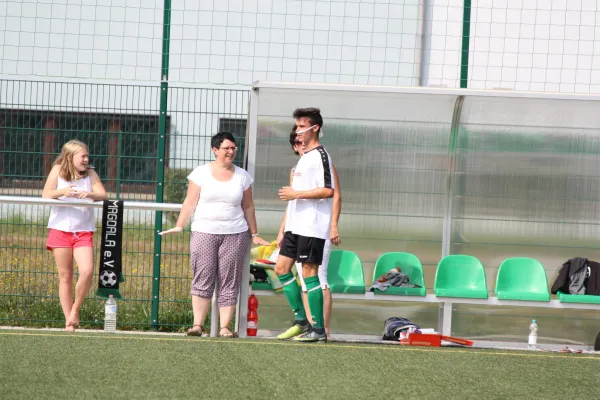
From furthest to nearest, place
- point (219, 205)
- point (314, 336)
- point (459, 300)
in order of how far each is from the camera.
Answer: point (459, 300) < point (219, 205) < point (314, 336)

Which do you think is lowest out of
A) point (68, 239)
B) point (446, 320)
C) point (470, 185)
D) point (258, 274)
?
point (446, 320)

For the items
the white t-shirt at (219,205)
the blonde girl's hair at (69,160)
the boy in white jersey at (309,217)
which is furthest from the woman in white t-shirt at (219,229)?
the blonde girl's hair at (69,160)

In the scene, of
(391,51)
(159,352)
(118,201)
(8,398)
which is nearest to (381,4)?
(391,51)

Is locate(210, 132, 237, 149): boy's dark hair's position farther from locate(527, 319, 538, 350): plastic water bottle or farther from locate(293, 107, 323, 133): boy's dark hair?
locate(527, 319, 538, 350): plastic water bottle

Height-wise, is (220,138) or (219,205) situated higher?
(220,138)

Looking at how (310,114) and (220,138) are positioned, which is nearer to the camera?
(310,114)

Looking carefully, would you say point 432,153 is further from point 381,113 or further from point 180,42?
point 180,42

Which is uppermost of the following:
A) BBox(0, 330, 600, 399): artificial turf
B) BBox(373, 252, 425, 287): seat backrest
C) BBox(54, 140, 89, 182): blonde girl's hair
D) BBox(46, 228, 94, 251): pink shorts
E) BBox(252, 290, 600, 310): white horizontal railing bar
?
BBox(54, 140, 89, 182): blonde girl's hair

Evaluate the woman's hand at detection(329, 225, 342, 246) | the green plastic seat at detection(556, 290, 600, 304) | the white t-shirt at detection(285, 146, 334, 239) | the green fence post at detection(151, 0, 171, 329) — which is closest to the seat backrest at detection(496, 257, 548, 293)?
the green plastic seat at detection(556, 290, 600, 304)

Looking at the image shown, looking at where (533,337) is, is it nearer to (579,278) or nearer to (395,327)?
(579,278)

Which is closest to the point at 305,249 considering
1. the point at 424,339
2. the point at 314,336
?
the point at 314,336

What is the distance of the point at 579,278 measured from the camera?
9.19 metres

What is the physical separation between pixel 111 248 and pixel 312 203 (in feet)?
5.47

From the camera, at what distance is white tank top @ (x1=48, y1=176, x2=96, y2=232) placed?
8.25 metres
